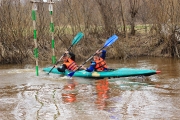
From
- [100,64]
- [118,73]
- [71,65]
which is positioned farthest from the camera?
[71,65]

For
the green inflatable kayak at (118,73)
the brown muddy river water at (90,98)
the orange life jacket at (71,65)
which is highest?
the orange life jacket at (71,65)

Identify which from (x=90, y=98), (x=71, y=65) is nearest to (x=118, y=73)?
(x=71, y=65)

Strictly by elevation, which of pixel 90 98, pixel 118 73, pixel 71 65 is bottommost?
pixel 90 98

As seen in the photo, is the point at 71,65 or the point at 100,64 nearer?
the point at 100,64

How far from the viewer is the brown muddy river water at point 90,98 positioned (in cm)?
613

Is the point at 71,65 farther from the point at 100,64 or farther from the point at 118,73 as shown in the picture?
the point at 118,73

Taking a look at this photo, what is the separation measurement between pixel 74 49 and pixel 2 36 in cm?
359

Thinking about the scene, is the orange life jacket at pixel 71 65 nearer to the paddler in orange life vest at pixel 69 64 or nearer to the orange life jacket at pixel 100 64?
the paddler in orange life vest at pixel 69 64

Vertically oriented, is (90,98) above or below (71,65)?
below

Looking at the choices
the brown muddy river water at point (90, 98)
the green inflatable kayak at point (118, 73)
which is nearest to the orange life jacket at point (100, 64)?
the green inflatable kayak at point (118, 73)

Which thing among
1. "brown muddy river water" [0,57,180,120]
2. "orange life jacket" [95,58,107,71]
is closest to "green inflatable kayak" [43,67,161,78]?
"brown muddy river water" [0,57,180,120]

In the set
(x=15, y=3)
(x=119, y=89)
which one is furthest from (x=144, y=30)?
(x=119, y=89)

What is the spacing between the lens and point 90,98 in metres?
7.59

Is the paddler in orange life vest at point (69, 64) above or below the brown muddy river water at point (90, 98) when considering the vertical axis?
above
